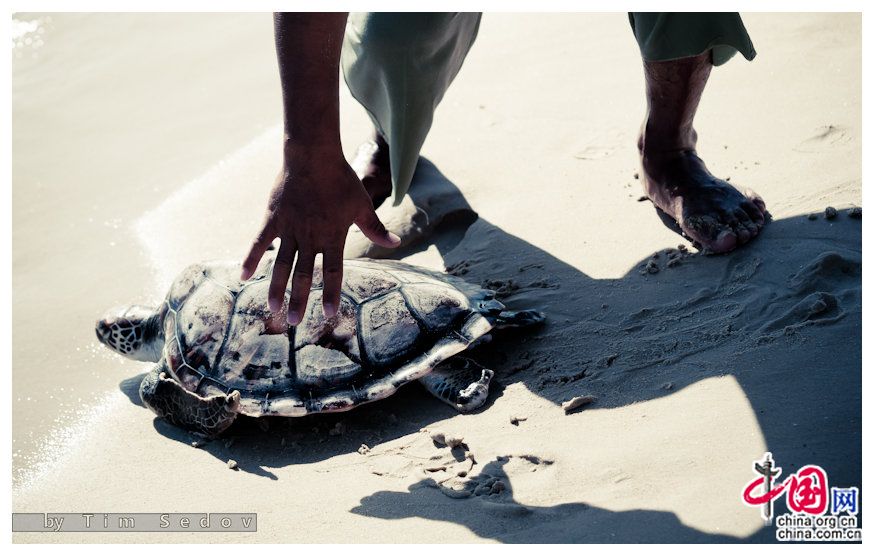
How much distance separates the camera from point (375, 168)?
11.8 ft

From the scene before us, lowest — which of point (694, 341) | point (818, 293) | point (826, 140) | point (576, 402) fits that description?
point (576, 402)

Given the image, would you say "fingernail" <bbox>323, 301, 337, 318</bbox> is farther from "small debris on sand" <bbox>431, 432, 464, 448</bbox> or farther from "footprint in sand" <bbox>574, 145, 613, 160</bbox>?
"footprint in sand" <bbox>574, 145, 613, 160</bbox>

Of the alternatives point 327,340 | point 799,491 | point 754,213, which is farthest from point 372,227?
point 754,213

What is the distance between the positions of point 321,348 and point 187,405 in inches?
18.4

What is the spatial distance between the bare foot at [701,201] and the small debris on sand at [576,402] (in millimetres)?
818

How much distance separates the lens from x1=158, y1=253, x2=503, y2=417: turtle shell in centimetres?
265

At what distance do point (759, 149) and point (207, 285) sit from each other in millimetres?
2252

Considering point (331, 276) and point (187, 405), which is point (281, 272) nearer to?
point (331, 276)

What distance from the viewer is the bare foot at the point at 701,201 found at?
2.85 meters

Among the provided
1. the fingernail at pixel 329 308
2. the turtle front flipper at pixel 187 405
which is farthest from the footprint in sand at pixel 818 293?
the turtle front flipper at pixel 187 405

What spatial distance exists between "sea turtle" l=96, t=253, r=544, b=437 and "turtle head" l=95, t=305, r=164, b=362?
18cm

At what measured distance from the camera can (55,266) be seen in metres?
3.74

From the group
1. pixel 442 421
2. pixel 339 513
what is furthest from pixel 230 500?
pixel 442 421

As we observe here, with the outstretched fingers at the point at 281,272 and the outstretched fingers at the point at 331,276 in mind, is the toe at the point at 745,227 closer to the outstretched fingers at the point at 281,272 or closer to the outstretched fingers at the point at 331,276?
the outstretched fingers at the point at 331,276
